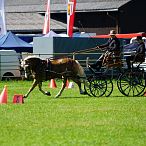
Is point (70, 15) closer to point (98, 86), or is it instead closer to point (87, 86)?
point (87, 86)

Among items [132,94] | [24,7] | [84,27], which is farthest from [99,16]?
[132,94]

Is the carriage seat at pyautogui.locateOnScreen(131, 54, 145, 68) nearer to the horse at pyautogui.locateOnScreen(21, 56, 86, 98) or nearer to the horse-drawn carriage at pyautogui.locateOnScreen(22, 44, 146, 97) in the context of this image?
the horse-drawn carriage at pyautogui.locateOnScreen(22, 44, 146, 97)

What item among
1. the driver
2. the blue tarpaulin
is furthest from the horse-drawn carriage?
Result: the blue tarpaulin

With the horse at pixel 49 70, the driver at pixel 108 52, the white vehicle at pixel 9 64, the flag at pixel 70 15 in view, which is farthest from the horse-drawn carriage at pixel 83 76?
the flag at pixel 70 15

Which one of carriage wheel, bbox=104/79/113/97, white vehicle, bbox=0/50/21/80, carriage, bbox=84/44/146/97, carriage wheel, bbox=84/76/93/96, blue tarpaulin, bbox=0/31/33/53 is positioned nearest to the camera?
carriage, bbox=84/44/146/97

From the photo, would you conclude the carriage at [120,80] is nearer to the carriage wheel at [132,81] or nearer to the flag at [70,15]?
the carriage wheel at [132,81]

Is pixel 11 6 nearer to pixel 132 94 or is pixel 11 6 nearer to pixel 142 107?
pixel 132 94

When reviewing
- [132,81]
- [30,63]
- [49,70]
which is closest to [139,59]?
[132,81]

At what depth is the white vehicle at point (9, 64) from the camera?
30172mm

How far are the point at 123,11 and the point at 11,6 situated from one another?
35.2ft

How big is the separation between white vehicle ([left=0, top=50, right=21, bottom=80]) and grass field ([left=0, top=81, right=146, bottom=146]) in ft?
40.1

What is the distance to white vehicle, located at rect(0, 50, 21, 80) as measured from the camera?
30172 mm

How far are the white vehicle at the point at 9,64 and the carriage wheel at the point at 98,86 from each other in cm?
1130

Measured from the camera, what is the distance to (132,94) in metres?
19.7
